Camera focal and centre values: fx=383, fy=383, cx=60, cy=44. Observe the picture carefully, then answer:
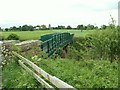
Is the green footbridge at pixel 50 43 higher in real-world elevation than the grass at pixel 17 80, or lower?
lower

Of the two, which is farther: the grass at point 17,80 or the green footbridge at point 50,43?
the green footbridge at point 50,43

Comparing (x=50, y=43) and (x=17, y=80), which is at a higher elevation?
(x=17, y=80)

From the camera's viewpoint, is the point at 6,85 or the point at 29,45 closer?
the point at 6,85

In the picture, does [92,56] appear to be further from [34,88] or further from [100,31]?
[34,88]

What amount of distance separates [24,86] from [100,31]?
11.8 meters

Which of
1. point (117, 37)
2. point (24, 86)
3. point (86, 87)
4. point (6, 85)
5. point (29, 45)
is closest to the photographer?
point (86, 87)

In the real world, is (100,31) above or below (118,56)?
above

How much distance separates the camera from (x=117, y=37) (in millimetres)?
18453

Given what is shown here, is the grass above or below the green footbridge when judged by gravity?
above

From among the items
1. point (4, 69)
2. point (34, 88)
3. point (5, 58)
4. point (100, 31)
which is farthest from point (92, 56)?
point (34, 88)

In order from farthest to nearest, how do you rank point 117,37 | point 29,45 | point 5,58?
point 117,37 < point 29,45 < point 5,58

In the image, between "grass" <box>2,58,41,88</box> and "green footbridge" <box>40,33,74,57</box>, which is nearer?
"grass" <box>2,58,41,88</box>

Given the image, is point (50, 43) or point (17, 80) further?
point (50, 43)

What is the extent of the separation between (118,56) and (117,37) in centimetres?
93
